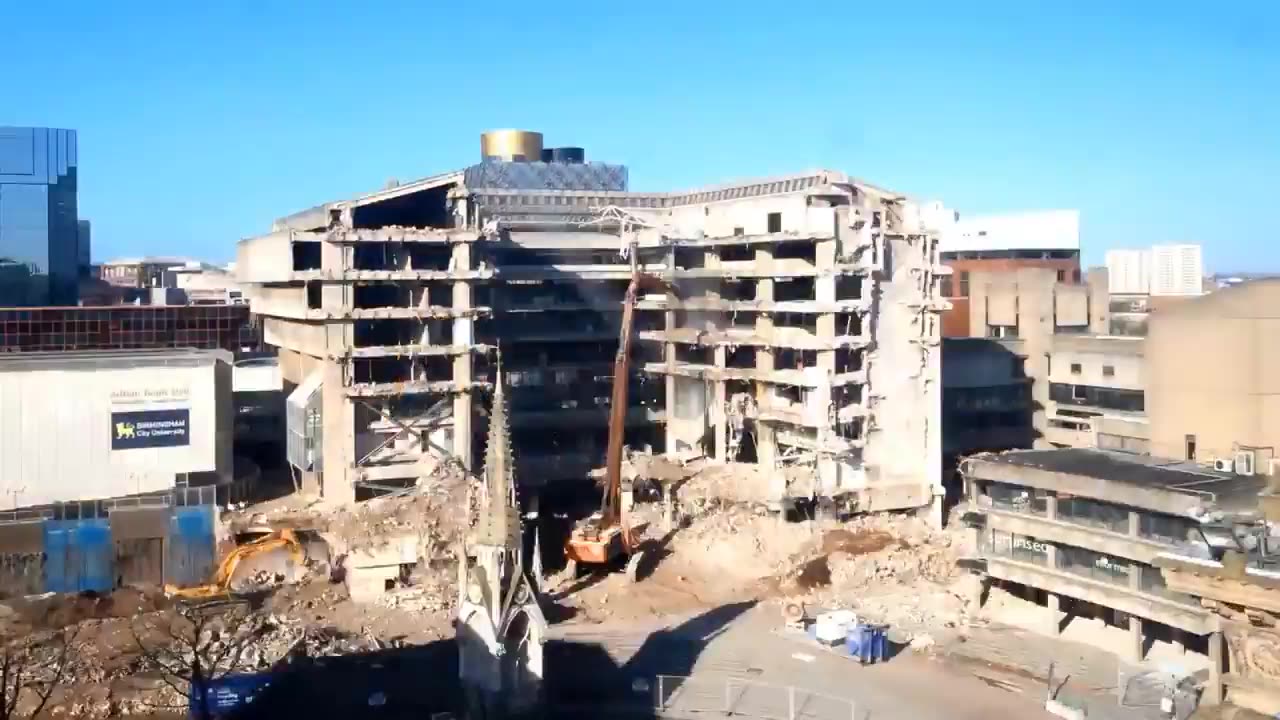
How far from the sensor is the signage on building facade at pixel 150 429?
41000 mm

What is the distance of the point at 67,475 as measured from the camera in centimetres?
4034

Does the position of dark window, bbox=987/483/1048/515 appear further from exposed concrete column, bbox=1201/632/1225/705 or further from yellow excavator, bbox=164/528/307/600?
yellow excavator, bbox=164/528/307/600

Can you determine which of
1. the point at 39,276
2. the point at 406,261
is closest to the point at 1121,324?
the point at 406,261

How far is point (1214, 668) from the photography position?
29.5m

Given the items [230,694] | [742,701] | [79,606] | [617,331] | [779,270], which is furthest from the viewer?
[617,331]

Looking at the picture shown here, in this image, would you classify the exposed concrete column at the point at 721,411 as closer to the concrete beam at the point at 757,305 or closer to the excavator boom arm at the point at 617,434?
the concrete beam at the point at 757,305

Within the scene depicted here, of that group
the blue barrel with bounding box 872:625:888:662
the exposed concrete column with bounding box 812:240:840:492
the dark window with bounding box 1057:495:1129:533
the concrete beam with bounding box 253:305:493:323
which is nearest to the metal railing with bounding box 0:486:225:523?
the concrete beam with bounding box 253:305:493:323

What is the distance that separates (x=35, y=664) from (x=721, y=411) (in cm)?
2765

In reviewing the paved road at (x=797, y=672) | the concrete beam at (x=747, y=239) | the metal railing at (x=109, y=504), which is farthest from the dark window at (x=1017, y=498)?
the metal railing at (x=109, y=504)

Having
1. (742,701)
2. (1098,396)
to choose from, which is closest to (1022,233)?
(1098,396)

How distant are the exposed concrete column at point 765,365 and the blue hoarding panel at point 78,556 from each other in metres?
23.7

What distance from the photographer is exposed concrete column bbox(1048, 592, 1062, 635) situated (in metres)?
36.0

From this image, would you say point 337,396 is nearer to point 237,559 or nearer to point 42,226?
point 237,559

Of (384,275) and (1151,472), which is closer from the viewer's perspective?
(1151,472)
